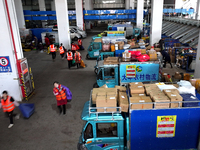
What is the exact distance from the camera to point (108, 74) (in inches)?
373

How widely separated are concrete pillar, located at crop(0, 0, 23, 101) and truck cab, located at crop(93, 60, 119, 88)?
13.2 feet

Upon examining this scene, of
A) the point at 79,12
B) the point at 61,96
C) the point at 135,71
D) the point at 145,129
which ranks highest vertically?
the point at 79,12

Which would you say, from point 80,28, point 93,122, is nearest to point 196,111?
point 93,122

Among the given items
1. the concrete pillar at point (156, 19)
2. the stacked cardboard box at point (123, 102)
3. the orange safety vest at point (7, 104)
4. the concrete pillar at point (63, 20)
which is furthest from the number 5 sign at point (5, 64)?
the concrete pillar at point (156, 19)

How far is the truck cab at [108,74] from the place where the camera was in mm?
9070

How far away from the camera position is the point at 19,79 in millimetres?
8805

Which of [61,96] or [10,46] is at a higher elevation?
[10,46]

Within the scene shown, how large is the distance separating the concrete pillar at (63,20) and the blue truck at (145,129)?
53.1 ft

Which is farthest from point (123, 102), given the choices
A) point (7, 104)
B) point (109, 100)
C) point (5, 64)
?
point (5, 64)

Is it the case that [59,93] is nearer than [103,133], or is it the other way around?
Result: [103,133]

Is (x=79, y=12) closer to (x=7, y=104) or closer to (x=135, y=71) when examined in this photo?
(x=135, y=71)

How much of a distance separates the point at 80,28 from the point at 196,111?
26.3m

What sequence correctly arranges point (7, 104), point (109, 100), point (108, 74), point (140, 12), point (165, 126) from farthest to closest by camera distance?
point (140, 12) → point (108, 74) → point (7, 104) → point (109, 100) → point (165, 126)

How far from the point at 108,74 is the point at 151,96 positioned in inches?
189
